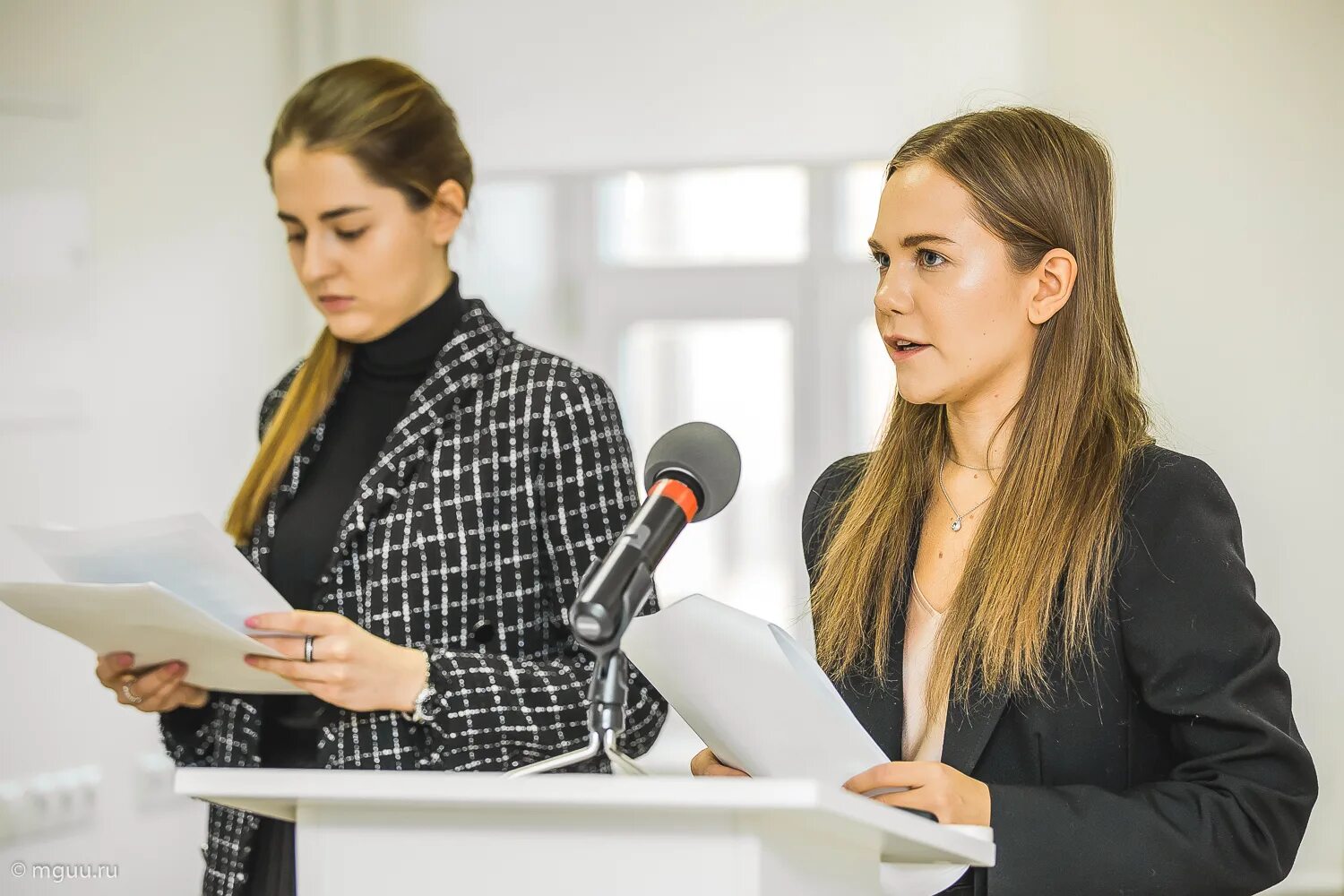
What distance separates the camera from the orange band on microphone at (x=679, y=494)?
0.96m

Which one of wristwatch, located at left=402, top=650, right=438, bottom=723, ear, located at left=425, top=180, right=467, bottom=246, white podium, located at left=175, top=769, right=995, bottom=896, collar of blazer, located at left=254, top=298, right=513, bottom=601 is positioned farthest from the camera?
ear, located at left=425, top=180, right=467, bottom=246

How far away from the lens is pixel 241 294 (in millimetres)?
3367

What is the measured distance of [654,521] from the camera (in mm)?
926

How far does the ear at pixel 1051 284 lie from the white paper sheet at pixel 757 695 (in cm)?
54

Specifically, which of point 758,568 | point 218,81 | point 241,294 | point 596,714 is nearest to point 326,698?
point 596,714

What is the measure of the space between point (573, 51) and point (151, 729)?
6.14 feet

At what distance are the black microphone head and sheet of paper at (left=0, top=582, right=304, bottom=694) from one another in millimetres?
572

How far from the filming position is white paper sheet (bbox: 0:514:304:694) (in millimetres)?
1378

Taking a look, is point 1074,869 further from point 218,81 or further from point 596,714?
point 218,81

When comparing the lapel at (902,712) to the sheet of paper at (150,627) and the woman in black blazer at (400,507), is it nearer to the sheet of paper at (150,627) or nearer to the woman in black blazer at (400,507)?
the woman in black blazer at (400,507)

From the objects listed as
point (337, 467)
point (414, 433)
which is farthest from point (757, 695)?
point (337, 467)

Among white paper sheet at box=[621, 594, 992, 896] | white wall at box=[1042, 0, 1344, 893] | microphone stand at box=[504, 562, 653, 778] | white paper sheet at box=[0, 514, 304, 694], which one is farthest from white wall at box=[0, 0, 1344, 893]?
microphone stand at box=[504, 562, 653, 778]

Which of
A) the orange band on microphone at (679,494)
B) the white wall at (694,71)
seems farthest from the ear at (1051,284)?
the white wall at (694,71)

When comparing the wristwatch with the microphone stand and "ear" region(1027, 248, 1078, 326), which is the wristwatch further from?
"ear" region(1027, 248, 1078, 326)
